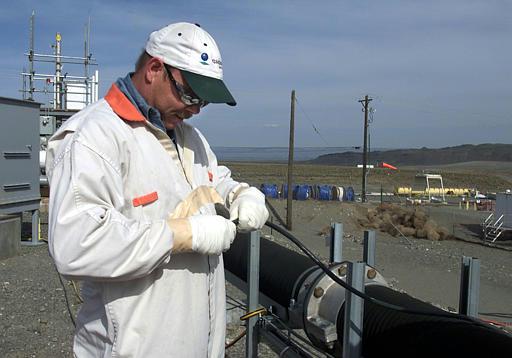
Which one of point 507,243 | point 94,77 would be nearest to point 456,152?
point 507,243

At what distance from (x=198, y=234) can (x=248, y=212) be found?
416 millimetres

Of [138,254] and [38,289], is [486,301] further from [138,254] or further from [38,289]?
[138,254]

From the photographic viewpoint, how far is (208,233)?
195 centimetres

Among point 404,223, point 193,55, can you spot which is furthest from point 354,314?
point 404,223

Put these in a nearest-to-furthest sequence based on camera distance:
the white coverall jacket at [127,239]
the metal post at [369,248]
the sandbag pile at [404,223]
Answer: the white coverall jacket at [127,239] < the metal post at [369,248] < the sandbag pile at [404,223]

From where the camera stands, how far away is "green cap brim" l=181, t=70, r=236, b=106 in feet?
6.65

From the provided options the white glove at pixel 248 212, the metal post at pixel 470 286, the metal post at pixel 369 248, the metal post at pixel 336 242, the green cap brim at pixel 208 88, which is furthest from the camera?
the metal post at pixel 336 242

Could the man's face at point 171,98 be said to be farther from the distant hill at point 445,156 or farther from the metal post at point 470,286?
the distant hill at point 445,156

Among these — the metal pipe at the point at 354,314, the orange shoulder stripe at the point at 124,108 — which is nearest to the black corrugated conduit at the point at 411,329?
the metal pipe at the point at 354,314

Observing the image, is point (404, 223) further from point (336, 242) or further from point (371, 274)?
point (371, 274)

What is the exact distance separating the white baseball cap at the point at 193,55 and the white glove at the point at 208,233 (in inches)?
17.1

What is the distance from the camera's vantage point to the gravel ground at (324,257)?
5.71m

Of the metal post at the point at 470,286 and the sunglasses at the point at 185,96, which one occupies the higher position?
the sunglasses at the point at 185,96

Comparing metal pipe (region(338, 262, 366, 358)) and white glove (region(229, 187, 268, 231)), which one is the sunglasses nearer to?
white glove (region(229, 187, 268, 231))
